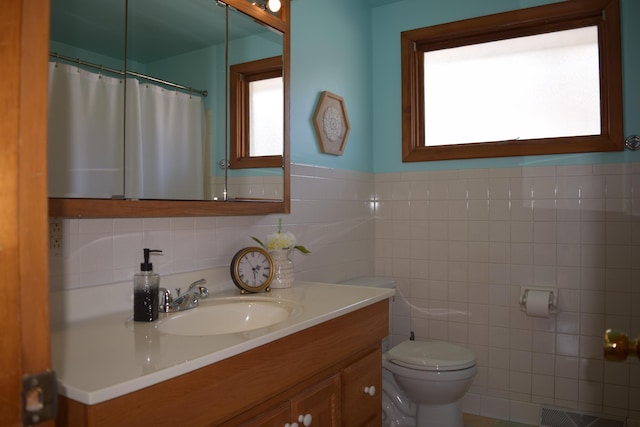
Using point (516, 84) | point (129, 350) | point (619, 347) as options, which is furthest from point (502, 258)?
point (129, 350)

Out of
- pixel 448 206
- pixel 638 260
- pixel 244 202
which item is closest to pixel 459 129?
pixel 448 206

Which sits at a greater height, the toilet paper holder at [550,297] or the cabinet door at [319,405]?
the toilet paper holder at [550,297]

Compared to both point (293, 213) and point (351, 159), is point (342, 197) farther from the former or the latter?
point (293, 213)

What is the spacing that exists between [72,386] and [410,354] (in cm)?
186

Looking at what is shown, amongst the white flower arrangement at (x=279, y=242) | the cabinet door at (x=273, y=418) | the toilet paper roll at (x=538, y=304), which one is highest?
the white flower arrangement at (x=279, y=242)

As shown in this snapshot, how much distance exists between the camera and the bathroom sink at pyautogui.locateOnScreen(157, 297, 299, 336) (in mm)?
1518

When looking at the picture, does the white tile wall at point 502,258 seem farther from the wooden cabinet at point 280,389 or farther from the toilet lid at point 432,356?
the wooden cabinet at point 280,389

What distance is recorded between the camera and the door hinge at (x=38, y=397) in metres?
0.57

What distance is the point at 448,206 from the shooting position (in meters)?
2.90

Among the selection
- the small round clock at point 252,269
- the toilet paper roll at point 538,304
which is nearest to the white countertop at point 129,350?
the small round clock at point 252,269

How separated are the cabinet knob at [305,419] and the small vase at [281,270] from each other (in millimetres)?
603

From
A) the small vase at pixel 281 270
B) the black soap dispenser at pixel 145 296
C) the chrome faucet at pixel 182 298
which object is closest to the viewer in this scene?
the black soap dispenser at pixel 145 296

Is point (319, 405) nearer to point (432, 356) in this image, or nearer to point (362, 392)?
point (362, 392)

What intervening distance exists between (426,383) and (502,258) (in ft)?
2.93
